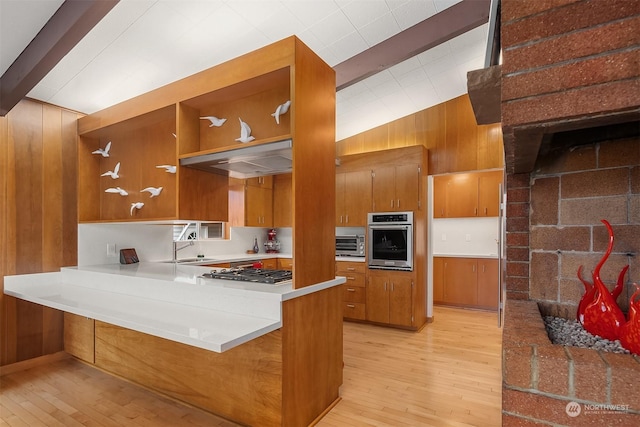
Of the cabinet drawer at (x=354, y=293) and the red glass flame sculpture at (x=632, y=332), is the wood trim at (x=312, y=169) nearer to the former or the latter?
the red glass flame sculpture at (x=632, y=332)

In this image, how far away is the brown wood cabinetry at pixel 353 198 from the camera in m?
4.61

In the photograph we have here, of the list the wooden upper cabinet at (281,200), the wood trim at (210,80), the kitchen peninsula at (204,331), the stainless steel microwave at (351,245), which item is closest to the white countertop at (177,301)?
the kitchen peninsula at (204,331)

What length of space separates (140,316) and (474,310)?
4.72m

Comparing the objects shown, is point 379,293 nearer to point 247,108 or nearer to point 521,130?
point 247,108

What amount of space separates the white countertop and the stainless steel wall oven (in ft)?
6.38

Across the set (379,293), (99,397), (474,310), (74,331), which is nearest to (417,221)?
(379,293)

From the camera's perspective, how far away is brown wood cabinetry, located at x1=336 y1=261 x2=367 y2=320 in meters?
4.46

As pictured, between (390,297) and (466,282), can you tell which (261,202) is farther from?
(466,282)

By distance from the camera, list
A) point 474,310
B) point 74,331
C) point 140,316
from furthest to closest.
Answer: point 474,310 < point 74,331 < point 140,316

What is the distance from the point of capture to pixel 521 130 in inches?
44.5

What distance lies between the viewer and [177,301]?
7.54 feet

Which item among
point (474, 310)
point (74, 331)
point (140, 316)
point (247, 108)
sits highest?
point (247, 108)

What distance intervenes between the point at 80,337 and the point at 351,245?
11.0 ft

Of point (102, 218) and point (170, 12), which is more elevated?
point (170, 12)
